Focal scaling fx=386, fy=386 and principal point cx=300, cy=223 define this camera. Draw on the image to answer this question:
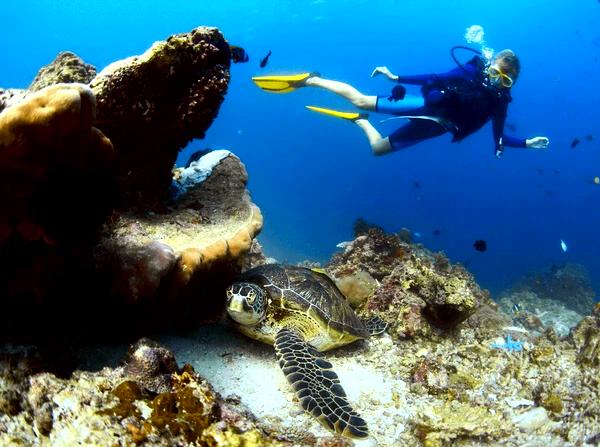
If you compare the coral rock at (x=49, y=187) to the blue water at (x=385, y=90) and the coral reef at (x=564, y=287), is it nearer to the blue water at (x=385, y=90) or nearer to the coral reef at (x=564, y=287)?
the coral reef at (x=564, y=287)

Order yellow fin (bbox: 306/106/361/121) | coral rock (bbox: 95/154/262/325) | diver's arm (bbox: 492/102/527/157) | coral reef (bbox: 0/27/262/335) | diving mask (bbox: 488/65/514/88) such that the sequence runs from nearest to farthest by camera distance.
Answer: coral reef (bbox: 0/27/262/335)
coral rock (bbox: 95/154/262/325)
yellow fin (bbox: 306/106/361/121)
diving mask (bbox: 488/65/514/88)
diver's arm (bbox: 492/102/527/157)

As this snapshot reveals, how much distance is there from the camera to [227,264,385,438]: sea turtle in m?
2.65

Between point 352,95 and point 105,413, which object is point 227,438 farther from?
point 352,95

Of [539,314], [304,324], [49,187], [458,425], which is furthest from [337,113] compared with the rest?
[539,314]

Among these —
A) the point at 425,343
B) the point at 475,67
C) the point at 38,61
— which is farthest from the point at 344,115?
the point at 38,61

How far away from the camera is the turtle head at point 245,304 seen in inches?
126

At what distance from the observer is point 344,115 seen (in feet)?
23.3

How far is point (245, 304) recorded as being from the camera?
126 inches

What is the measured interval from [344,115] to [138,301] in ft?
18.4

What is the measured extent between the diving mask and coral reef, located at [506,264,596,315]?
1373 centimetres

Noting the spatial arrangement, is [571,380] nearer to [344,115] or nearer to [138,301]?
[138,301]

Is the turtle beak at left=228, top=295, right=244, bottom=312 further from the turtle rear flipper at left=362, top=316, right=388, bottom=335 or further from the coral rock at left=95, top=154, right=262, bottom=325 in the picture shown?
the turtle rear flipper at left=362, top=316, right=388, bottom=335

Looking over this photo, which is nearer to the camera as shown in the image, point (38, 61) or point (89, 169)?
point (89, 169)

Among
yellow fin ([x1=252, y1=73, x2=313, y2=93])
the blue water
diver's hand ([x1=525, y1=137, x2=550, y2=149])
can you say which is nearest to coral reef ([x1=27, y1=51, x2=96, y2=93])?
yellow fin ([x1=252, y1=73, x2=313, y2=93])
